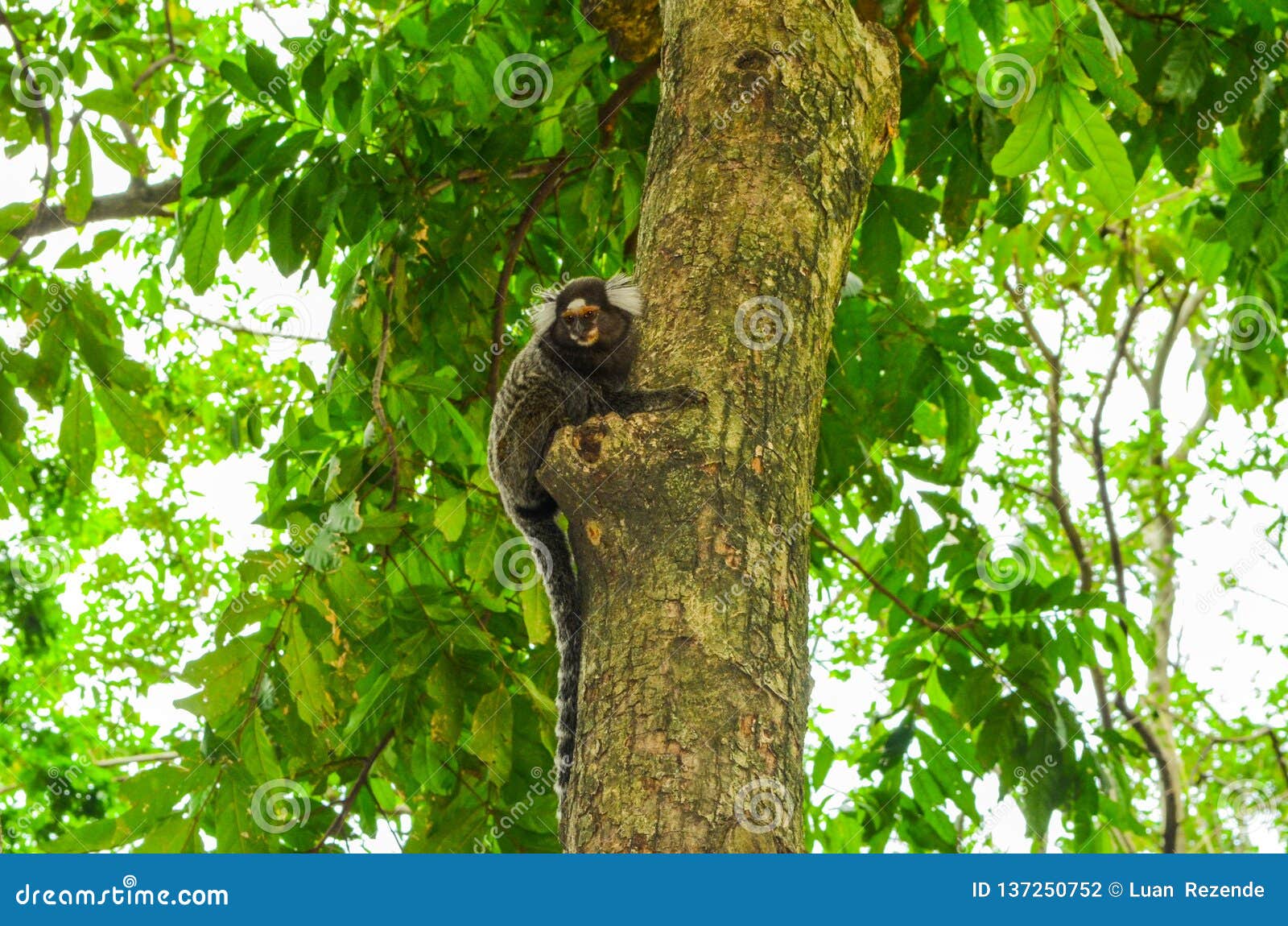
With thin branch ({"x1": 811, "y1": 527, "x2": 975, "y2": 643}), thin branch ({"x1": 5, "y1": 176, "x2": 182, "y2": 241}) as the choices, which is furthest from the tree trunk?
thin branch ({"x1": 5, "y1": 176, "x2": 182, "y2": 241})

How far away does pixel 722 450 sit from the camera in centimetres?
204

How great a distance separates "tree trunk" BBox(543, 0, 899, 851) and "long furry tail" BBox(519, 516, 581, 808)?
78cm

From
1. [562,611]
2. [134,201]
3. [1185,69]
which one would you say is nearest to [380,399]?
[562,611]

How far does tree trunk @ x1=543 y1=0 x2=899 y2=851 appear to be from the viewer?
1.74 metres

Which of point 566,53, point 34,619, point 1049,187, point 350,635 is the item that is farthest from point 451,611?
point 1049,187

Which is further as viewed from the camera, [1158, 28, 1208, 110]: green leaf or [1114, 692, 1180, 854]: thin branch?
[1114, 692, 1180, 854]: thin branch

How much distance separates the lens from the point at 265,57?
3271mm

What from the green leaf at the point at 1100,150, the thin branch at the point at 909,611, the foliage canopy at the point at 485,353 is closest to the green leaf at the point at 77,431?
the foliage canopy at the point at 485,353

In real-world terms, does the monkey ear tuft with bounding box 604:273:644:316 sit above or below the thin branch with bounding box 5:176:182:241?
below

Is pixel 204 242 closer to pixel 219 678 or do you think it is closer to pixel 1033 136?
pixel 219 678

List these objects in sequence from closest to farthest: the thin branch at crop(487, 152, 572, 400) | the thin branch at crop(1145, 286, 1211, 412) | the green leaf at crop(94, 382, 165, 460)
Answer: the green leaf at crop(94, 382, 165, 460) → the thin branch at crop(487, 152, 572, 400) → the thin branch at crop(1145, 286, 1211, 412)

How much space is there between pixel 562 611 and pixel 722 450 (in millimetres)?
1331

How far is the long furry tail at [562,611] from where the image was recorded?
276 centimetres

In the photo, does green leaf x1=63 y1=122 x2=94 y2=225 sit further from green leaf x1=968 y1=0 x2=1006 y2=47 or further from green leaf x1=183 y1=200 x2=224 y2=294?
green leaf x1=968 y1=0 x2=1006 y2=47
